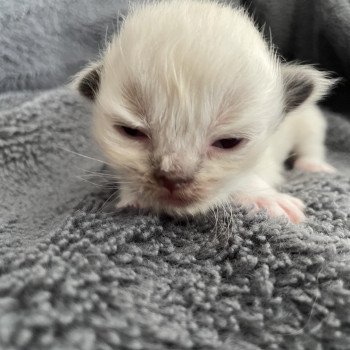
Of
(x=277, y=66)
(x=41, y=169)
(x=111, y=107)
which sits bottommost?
(x=41, y=169)

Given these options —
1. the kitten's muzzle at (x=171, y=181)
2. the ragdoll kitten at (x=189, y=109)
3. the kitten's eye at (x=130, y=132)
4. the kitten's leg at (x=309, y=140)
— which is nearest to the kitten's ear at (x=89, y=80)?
the ragdoll kitten at (x=189, y=109)

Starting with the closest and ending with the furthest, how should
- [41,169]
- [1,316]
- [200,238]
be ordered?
[1,316] → [200,238] → [41,169]

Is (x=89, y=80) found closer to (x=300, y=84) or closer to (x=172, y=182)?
(x=172, y=182)

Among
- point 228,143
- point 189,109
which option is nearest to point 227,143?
point 228,143

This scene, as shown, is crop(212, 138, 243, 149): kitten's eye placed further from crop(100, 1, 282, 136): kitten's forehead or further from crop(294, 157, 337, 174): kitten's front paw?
crop(294, 157, 337, 174): kitten's front paw

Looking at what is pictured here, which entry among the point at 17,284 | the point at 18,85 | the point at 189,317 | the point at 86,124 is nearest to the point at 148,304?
the point at 189,317

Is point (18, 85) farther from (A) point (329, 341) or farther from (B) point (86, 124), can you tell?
(A) point (329, 341)

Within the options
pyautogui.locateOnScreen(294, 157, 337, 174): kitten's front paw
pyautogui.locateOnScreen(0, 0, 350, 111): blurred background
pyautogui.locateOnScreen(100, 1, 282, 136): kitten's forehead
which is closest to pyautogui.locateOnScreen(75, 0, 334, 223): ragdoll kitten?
pyautogui.locateOnScreen(100, 1, 282, 136): kitten's forehead
